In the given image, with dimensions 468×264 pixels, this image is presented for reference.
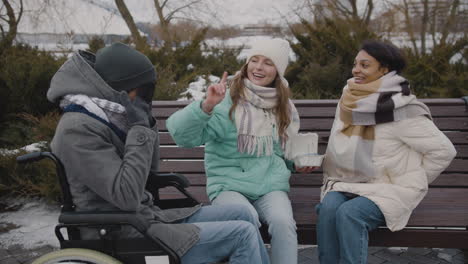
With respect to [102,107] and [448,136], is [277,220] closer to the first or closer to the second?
[102,107]

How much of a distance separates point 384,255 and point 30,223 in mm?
2902

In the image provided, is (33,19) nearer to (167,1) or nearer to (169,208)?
(167,1)

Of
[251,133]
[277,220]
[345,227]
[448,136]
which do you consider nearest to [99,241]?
[277,220]

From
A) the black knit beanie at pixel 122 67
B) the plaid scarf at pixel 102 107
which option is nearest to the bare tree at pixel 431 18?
the black knit beanie at pixel 122 67

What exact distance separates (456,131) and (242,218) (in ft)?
6.42

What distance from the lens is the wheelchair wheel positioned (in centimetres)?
195

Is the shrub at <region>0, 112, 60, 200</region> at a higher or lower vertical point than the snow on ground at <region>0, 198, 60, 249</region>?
higher

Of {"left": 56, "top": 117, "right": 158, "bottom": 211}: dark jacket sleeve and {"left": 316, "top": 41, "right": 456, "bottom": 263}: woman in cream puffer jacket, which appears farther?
{"left": 316, "top": 41, "right": 456, "bottom": 263}: woman in cream puffer jacket

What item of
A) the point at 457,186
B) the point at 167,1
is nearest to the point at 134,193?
the point at 457,186

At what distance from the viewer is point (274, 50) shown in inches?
112

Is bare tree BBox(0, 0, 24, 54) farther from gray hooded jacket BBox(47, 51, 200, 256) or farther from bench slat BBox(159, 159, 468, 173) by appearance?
gray hooded jacket BBox(47, 51, 200, 256)

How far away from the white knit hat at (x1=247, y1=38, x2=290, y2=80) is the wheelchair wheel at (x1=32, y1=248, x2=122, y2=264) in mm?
1514

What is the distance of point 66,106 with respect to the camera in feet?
6.55

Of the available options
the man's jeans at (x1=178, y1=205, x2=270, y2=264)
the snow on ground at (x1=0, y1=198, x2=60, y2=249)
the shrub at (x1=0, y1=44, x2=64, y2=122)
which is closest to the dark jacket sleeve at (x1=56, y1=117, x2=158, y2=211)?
the man's jeans at (x1=178, y1=205, x2=270, y2=264)
